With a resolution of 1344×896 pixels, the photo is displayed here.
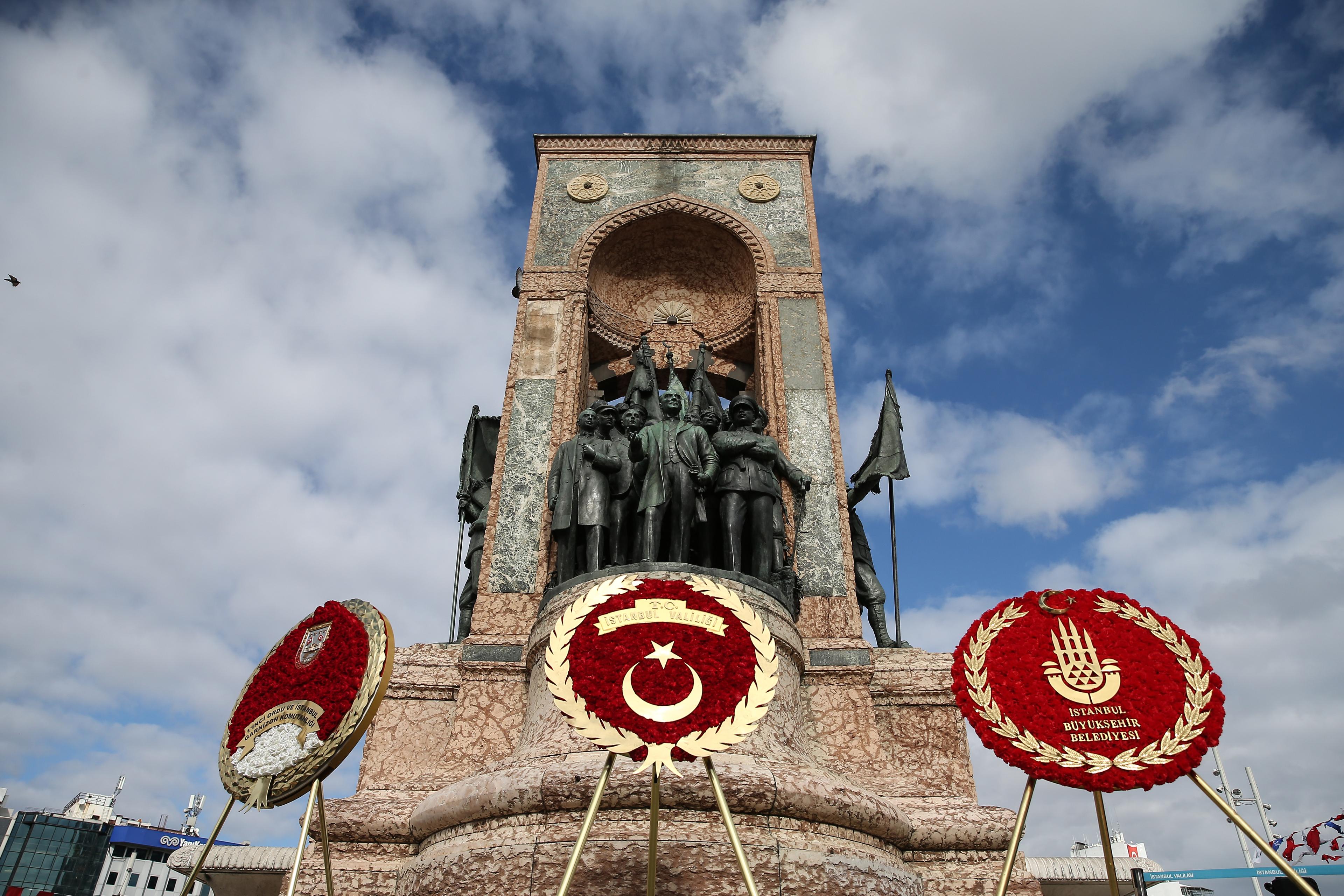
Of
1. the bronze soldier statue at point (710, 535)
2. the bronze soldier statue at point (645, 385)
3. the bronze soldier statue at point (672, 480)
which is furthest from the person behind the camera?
the bronze soldier statue at point (645, 385)

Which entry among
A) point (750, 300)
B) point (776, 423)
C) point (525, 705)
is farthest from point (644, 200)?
point (525, 705)

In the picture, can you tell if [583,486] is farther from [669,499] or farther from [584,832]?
[584,832]

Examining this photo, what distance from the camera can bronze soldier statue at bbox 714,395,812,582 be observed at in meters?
8.78

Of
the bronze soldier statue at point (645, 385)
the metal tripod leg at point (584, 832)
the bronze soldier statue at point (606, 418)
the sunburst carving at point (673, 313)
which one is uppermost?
the sunburst carving at point (673, 313)

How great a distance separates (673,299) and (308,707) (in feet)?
31.4

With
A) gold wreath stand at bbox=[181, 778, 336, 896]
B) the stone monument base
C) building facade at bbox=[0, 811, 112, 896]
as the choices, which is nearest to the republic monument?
the stone monument base

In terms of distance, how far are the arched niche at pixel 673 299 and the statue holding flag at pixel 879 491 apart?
2.60m

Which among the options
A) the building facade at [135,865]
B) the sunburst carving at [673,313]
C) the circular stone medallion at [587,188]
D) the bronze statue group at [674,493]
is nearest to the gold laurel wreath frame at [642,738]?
the bronze statue group at [674,493]

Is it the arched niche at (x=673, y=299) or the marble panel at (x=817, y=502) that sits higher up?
the arched niche at (x=673, y=299)

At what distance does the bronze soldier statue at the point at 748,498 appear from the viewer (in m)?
8.78

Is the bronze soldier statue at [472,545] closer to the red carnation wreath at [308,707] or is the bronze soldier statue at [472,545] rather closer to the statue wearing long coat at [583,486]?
the statue wearing long coat at [583,486]

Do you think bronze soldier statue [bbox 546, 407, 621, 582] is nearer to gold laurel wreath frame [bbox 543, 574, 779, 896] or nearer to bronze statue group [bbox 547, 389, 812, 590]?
bronze statue group [bbox 547, 389, 812, 590]

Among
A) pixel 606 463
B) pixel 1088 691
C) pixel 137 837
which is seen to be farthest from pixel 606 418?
pixel 137 837

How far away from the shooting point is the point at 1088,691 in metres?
4.62
